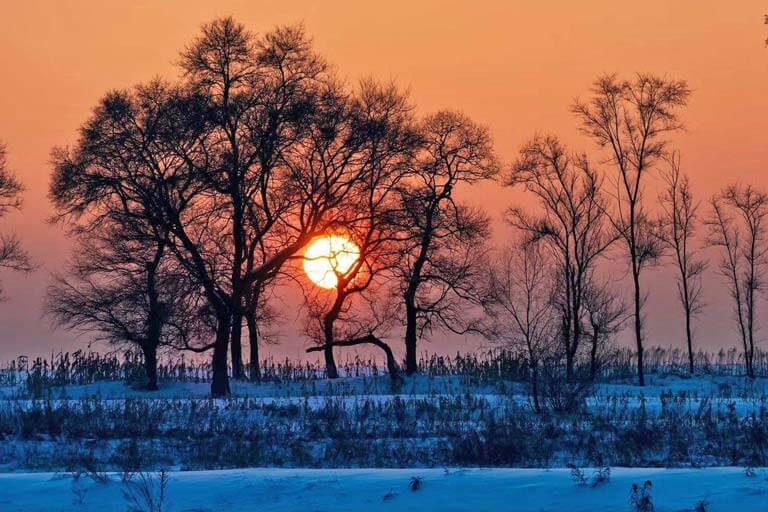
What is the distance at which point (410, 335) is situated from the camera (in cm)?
4700

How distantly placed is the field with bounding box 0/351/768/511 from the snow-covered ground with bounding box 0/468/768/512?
2 centimetres

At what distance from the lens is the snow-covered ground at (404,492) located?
12305mm

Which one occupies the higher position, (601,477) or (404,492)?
(601,477)

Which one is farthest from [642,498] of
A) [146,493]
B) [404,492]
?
[146,493]

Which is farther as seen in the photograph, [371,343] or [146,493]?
[371,343]

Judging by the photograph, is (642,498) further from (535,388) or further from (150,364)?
(150,364)

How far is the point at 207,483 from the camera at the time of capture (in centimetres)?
1310

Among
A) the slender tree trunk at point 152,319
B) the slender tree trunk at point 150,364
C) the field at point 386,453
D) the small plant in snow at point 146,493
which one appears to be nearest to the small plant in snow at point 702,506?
the field at point 386,453

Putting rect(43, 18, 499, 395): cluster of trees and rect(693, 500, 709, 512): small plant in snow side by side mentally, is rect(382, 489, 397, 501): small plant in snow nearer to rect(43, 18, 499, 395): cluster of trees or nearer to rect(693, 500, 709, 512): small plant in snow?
rect(693, 500, 709, 512): small plant in snow

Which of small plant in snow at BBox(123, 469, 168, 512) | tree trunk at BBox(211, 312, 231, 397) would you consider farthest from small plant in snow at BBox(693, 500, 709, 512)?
tree trunk at BBox(211, 312, 231, 397)

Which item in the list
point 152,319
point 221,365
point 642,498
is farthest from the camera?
point 152,319

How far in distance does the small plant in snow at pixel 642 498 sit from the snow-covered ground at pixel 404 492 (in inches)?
3.9

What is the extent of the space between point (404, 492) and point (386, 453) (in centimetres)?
508

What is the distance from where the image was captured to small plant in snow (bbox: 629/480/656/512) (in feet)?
38.8
